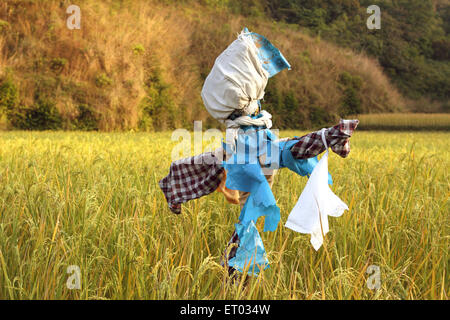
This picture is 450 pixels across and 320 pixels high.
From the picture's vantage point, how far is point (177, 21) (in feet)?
38.1

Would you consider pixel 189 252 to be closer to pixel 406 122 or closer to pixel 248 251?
pixel 248 251

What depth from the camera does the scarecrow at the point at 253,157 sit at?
3.45 feet

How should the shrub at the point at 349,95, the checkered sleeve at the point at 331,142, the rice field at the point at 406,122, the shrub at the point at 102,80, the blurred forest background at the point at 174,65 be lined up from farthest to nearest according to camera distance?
the shrub at the point at 349,95 → the rice field at the point at 406,122 → the shrub at the point at 102,80 → the blurred forest background at the point at 174,65 → the checkered sleeve at the point at 331,142

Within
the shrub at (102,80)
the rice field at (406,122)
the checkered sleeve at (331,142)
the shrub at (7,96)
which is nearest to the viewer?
the checkered sleeve at (331,142)

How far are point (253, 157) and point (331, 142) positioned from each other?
0.20 m

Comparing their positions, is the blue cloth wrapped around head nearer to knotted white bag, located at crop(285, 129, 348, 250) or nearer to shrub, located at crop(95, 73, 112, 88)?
knotted white bag, located at crop(285, 129, 348, 250)

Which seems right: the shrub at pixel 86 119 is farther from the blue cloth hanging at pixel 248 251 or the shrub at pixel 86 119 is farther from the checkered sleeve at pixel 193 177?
the blue cloth hanging at pixel 248 251

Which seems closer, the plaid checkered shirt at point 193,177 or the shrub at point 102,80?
the plaid checkered shirt at point 193,177

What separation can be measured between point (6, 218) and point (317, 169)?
3.42ft

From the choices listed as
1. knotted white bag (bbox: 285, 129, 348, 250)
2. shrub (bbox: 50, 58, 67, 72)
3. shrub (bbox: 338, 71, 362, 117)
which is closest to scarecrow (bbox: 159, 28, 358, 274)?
knotted white bag (bbox: 285, 129, 348, 250)

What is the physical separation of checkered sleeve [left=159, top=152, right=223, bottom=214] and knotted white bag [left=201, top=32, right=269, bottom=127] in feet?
0.41

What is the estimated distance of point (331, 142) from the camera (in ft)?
3.46

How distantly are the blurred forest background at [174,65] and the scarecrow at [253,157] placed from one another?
804 cm

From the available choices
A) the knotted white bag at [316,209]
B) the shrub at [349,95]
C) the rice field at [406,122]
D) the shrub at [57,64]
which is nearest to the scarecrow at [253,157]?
the knotted white bag at [316,209]
